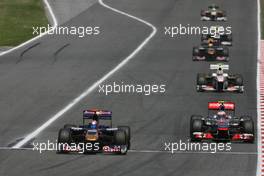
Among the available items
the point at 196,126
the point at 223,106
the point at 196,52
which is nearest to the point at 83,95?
the point at 223,106

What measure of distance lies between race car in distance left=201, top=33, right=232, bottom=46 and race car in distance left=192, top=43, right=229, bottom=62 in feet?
6.51

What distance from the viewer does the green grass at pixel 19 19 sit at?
214ft

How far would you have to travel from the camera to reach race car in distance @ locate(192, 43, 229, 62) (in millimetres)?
54344

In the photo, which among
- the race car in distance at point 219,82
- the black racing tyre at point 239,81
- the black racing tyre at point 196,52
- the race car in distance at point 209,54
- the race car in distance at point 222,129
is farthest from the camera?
the black racing tyre at point 196,52

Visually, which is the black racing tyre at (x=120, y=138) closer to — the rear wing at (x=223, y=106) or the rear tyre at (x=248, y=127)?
the rear tyre at (x=248, y=127)

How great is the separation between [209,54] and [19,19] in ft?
76.4

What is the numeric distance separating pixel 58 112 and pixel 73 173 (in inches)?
448

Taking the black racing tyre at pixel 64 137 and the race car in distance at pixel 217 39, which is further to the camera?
the race car in distance at pixel 217 39

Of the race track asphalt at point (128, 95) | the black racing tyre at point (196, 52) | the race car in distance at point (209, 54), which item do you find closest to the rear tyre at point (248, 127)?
the race track asphalt at point (128, 95)

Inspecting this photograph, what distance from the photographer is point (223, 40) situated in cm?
6088

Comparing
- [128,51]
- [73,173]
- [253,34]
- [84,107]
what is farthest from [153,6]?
[73,173]

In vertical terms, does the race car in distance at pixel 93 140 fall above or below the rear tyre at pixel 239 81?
below

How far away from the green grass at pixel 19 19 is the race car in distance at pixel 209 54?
1432cm

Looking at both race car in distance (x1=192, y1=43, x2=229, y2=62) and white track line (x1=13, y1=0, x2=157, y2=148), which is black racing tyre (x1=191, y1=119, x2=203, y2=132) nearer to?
white track line (x1=13, y1=0, x2=157, y2=148)
